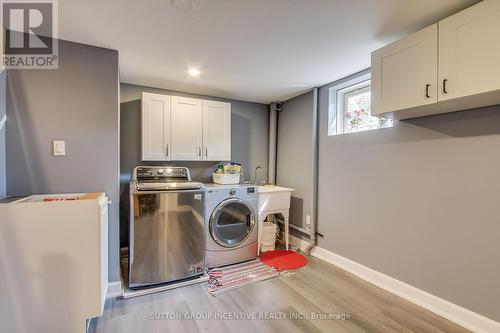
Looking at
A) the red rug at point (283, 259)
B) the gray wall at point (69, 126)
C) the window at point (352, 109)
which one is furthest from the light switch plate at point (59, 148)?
the window at point (352, 109)

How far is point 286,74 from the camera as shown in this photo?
2641mm

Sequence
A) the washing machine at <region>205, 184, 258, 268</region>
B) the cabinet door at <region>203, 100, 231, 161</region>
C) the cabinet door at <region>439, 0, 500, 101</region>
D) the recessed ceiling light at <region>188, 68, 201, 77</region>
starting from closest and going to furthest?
the cabinet door at <region>439, 0, 500, 101</region> < the recessed ceiling light at <region>188, 68, 201, 77</region> < the washing machine at <region>205, 184, 258, 268</region> < the cabinet door at <region>203, 100, 231, 161</region>

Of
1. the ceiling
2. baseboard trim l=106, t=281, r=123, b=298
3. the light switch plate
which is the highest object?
the ceiling

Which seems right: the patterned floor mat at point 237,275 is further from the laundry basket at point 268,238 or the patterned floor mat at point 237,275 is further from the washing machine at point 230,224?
the laundry basket at point 268,238

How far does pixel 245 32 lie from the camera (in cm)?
182

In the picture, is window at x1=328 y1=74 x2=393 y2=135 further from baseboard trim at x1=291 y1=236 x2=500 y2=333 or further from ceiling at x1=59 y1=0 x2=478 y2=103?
baseboard trim at x1=291 y1=236 x2=500 y2=333

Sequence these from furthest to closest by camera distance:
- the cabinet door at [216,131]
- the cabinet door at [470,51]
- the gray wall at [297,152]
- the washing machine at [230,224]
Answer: the gray wall at [297,152] < the cabinet door at [216,131] < the washing machine at [230,224] < the cabinet door at [470,51]

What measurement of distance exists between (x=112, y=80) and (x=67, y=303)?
1.74 meters

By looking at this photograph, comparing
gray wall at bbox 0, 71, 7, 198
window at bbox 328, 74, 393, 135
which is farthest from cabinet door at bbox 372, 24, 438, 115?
gray wall at bbox 0, 71, 7, 198

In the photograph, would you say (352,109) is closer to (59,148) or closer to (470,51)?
(470,51)

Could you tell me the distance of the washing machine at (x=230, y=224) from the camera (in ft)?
8.64

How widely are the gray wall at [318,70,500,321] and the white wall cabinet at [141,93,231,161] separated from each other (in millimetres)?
1545

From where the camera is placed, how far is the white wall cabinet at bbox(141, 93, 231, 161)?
2.77m

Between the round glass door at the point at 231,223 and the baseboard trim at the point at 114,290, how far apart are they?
0.97 metres
